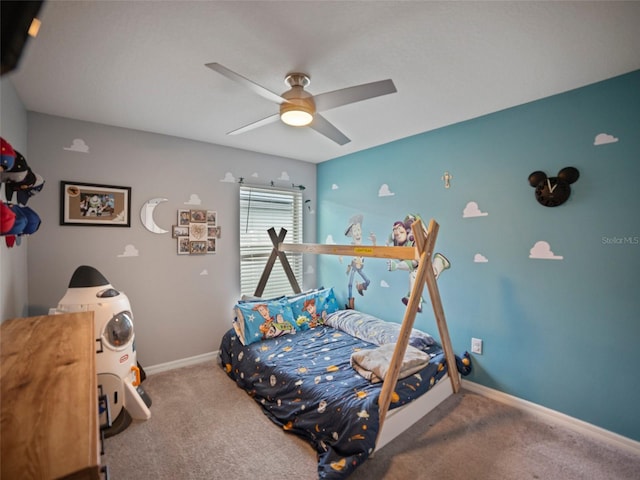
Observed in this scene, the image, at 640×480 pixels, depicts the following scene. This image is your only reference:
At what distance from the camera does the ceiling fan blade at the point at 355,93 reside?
5.03 ft

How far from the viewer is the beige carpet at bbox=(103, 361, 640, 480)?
1788mm

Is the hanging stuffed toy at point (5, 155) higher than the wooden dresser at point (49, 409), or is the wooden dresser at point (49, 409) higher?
the hanging stuffed toy at point (5, 155)

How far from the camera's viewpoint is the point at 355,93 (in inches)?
64.3

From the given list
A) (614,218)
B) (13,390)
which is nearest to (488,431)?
(614,218)

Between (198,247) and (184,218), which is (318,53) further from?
(198,247)

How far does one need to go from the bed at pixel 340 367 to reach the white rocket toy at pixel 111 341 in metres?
0.89

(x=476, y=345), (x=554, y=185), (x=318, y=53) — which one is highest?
(x=318, y=53)

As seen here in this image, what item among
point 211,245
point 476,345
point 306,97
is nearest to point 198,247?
point 211,245

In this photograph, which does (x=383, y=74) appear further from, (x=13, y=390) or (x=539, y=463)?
(x=539, y=463)

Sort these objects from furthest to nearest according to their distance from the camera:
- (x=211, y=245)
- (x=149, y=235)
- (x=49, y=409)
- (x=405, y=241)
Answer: (x=211, y=245), (x=405, y=241), (x=149, y=235), (x=49, y=409)

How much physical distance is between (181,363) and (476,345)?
2.93 metres

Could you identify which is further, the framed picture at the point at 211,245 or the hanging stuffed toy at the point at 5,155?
the framed picture at the point at 211,245

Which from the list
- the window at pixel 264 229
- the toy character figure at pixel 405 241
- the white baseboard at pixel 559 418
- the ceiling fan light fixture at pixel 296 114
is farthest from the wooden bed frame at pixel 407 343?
the window at pixel 264 229

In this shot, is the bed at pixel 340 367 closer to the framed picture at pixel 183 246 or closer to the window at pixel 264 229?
the window at pixel 264 229
